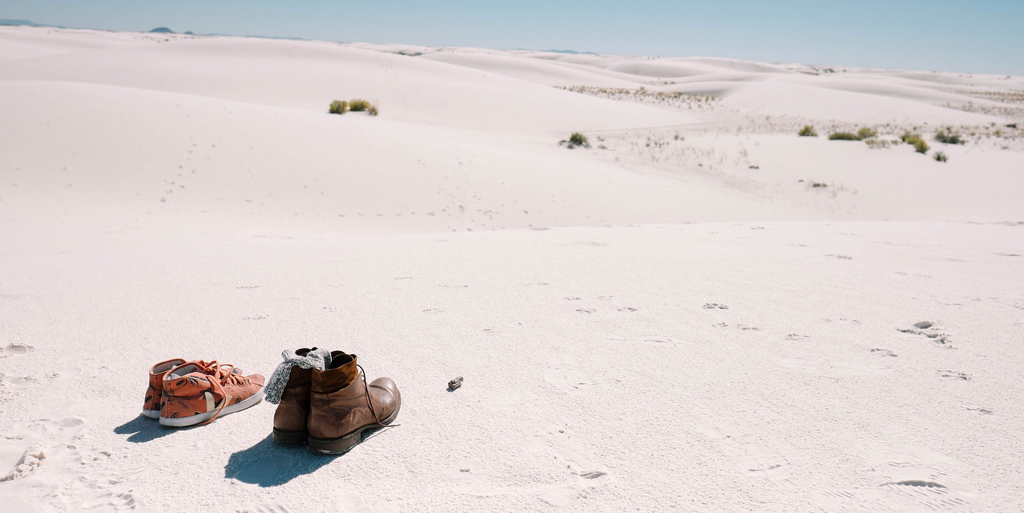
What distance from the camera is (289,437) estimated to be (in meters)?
2.40

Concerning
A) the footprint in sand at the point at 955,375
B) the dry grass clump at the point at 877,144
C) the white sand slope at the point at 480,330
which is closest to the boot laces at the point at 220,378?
the white sand slope at the point at 480,330

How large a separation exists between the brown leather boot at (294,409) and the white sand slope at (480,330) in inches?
4.1

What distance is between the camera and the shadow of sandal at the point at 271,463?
2.26 meters

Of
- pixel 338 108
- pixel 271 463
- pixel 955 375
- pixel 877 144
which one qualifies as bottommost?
pixel 271 463

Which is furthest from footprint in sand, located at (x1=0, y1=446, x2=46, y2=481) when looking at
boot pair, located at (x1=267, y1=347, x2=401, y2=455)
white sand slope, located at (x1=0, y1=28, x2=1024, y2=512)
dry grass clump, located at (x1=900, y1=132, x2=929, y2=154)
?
dry grass clump, located at (x1=900, y1=132, x2=929, y2=154)

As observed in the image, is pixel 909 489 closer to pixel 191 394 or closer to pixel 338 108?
pixel 191 394

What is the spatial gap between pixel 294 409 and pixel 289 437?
13 centimetres

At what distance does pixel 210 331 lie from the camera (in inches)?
147

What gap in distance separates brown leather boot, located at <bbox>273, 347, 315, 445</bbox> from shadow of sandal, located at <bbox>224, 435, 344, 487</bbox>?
0.18 feet

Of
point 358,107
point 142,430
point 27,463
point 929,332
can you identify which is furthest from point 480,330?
point 358,107

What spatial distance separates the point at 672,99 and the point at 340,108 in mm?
24888

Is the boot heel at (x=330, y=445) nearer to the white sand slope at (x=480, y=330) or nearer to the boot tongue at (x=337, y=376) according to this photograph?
the white sand slope at (x=480, y=330)

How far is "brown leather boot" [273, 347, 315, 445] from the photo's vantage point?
237 cm

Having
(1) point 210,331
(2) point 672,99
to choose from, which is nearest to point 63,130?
(1) point 210,331
